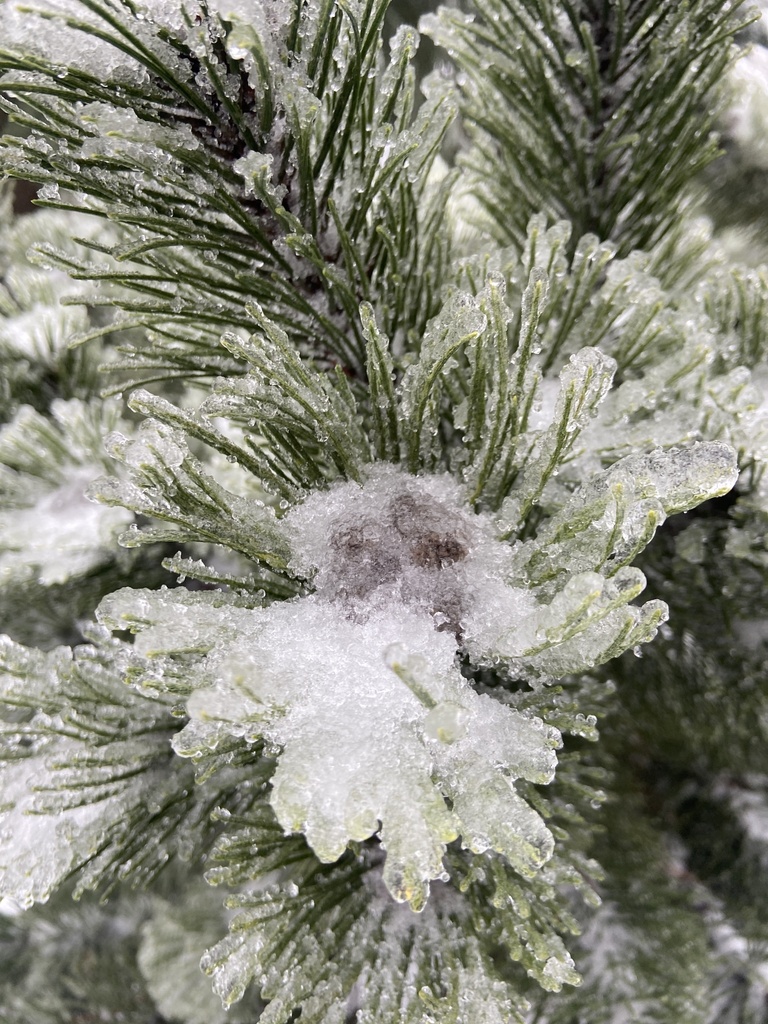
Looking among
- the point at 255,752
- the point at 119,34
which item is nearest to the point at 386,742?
the point at 255,752

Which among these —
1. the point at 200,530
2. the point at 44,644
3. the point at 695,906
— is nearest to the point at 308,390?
the point at 200,530

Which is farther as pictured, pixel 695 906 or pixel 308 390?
pixel 695 906

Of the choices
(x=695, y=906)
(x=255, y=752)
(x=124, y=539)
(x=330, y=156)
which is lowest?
(x=695, y=906)

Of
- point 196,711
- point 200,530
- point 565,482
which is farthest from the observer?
point 565,482

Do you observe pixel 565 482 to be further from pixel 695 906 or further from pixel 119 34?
pixel 695 906

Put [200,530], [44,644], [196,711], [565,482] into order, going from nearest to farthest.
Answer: [196,711] < [200,530] < [565,482] < [44,644]

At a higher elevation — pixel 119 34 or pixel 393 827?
pixel 119 34
